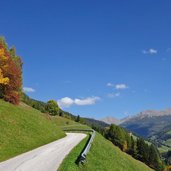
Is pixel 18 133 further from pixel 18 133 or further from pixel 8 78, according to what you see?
pixel 8 78

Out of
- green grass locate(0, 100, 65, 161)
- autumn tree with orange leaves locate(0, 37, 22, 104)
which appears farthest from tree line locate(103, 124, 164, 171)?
green grass locate(0, 100, 65, 161)

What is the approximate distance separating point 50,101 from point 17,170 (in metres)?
154

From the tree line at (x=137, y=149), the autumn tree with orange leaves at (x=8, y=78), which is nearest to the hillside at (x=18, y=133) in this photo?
the autumn tree with orange leaves at (x=8, y=78)

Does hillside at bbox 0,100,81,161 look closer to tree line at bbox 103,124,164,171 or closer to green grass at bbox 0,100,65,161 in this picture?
green grass at bbox 0,100,65,161

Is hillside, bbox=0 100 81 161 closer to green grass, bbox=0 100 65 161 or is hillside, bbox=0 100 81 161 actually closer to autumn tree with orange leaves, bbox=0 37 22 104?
green grass, bbox=0 100 65 161

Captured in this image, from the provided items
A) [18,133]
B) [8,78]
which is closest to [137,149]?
[8,78]

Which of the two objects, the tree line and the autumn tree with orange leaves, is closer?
the autumn tree with orange leaves

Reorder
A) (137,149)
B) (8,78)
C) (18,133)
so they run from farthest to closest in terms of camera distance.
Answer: (137,149)
(8,78)
(18,133)

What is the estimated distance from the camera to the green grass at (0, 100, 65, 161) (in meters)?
34.7

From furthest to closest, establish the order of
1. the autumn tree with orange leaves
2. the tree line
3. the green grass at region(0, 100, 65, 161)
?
the tree line, the autumn tree with orange leaves, the green grass at region(0, 100, 65, 161)

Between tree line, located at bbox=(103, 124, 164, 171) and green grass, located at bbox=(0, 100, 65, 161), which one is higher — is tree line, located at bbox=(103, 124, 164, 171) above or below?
above

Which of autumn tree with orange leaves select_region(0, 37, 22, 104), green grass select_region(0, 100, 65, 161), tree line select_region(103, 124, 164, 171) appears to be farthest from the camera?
tree line select_region(103, 124, 164, 171)

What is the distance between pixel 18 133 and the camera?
40.6 meters

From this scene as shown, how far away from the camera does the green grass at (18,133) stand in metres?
34.7
